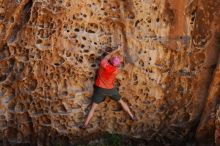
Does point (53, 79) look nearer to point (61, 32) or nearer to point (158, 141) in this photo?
point (61, 32)

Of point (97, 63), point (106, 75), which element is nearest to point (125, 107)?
point (106, 75)

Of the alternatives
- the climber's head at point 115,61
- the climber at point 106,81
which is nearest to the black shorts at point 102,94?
the climber at point 106,81

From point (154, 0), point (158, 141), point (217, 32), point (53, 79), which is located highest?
point (154, 0)

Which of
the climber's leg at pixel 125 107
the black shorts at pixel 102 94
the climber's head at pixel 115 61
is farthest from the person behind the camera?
the climber's leg at pixel 125 107

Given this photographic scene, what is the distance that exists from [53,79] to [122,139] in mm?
1122

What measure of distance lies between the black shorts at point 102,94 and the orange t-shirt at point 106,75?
0.15 feet

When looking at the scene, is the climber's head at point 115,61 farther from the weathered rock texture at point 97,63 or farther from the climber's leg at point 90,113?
the climber's leg at point 90,113

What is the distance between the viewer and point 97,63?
5.91m

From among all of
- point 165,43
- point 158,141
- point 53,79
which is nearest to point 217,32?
point 165,43

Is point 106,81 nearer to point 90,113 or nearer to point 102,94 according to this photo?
point 102,94

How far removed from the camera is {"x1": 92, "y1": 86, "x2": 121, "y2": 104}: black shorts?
591 centimetres

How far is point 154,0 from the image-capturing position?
5.88 meters

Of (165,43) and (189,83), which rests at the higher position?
(165,43)

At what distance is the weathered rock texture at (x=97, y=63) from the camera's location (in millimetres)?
5801
